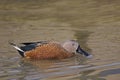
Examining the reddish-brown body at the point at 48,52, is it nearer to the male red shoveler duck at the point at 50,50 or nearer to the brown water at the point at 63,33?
the male red shoveler duck at the point at 50,50

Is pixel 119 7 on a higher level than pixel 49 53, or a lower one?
higher

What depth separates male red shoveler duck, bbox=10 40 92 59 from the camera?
29.2 feet

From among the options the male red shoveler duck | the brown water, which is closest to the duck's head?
the male red shoveler duck

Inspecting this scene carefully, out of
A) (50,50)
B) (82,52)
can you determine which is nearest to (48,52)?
(50,50)

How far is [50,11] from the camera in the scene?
14828 mm

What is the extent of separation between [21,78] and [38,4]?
8.82 m

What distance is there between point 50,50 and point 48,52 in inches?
2.1

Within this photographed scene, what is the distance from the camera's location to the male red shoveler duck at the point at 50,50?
8914mm

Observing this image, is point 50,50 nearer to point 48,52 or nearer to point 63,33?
A: point 48,52

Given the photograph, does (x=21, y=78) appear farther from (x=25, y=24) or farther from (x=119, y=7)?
(x=119, y=7)

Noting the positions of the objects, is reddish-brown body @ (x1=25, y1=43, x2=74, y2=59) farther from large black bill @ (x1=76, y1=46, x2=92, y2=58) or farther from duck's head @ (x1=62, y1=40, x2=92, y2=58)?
large black bill @ (x1=76, y1=46, x2=92, y2=58)

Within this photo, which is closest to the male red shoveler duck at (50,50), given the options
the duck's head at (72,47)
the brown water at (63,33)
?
the duck's head at (72,47)

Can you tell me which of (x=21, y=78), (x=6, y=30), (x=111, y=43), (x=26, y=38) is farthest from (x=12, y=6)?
(x=21, y=78)

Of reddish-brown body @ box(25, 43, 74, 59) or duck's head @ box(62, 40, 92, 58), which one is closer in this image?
reddish-brown body @ box(25, 43, 74, 59)
